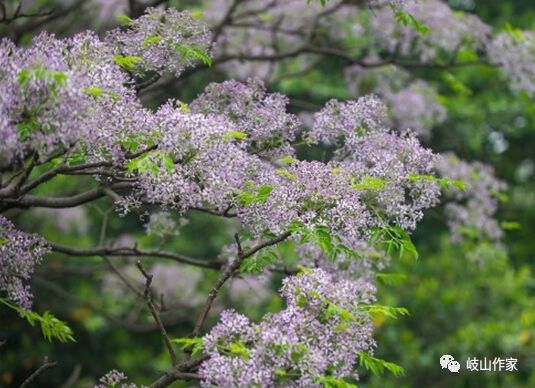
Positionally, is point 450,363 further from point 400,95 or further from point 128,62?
point 128,62

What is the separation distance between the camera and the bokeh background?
10.7 meters

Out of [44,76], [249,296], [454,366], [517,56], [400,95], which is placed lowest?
[454,366]

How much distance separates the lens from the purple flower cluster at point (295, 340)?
142 inches

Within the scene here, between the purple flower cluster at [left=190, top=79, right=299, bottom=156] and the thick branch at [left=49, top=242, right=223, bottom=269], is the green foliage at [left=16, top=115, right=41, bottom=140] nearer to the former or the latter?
the purple flower cluster at [left=190, top=79, right=299, bottom=156]

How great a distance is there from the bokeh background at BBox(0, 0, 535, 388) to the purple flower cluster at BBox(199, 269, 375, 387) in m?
5.14

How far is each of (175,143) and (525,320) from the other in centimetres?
802

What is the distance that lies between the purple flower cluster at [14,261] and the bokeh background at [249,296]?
4.37 m

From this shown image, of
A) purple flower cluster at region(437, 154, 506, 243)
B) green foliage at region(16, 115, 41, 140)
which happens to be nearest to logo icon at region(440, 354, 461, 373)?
purple flower cluster at region(437, 154, 506, 243)

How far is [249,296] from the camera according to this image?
455 inches

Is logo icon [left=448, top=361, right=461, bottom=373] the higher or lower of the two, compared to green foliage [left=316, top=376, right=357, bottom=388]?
lower

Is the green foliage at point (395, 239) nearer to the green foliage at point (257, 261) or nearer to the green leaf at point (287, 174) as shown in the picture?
the green leaf at point (287, 174)

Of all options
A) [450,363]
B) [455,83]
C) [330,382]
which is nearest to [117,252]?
[330,382]

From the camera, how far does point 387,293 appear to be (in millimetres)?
11523

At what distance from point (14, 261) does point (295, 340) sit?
1.74 m
